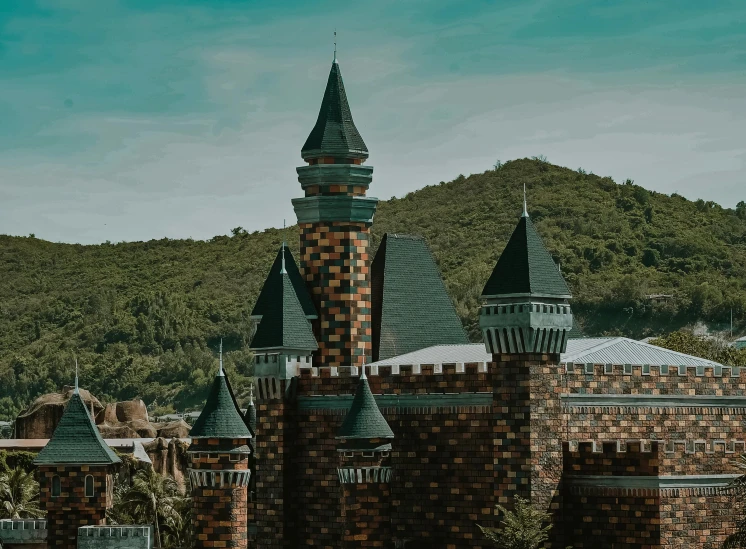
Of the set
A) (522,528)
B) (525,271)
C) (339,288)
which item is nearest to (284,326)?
(339,288)

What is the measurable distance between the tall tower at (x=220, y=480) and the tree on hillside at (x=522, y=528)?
7205mm

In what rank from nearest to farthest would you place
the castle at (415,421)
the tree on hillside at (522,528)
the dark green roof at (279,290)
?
the tree on hillside at (522,528), the castle at (415,421), the dark green roof at (279,290)

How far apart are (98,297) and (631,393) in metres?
99.5

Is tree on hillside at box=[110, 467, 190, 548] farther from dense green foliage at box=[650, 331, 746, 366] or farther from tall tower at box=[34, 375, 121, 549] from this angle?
dense green foliage at box=[650, 331, 746, 366]

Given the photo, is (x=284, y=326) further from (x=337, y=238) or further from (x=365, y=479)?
(x=365, y=479)

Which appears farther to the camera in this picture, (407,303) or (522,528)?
(407,303)

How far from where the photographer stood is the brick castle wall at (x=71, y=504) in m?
49.1

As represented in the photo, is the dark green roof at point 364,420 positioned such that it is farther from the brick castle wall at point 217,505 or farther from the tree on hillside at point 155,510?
the tree on hillside at point 155,510

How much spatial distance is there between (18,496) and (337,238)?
63.3 ft

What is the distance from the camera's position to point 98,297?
140 meters

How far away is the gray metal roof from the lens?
46969 mm

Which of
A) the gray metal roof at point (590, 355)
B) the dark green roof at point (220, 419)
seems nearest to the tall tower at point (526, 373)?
the gray metal roof at point (590, 355)

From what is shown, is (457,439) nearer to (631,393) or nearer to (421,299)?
(631,393)

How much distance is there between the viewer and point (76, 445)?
49438 mm
